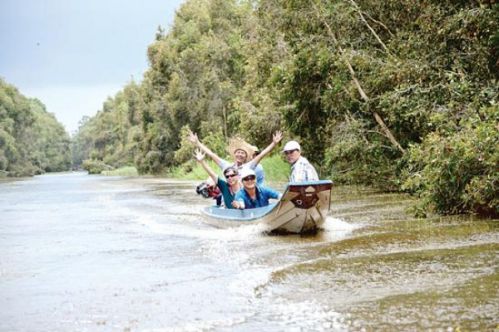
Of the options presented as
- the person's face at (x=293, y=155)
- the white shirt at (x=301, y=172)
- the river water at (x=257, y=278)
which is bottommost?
the river water at (x=257, y=278)

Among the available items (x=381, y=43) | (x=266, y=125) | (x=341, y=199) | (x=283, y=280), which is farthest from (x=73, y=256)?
(x=266, y=125)

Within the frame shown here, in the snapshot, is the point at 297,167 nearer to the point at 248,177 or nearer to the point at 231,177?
the point at 248,177

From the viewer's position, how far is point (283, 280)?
6.51 meters

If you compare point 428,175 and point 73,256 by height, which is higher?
point 428,175

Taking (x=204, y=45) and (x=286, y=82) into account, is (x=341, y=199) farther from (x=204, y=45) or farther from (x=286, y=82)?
(x=204, y=45)

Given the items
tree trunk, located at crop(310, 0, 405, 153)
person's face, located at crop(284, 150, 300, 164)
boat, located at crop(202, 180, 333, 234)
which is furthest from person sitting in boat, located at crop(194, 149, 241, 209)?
tree trunk, located at crop(310, 0, 405, 153)

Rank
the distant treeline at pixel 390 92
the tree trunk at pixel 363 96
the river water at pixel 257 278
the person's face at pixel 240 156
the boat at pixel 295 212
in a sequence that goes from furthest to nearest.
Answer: the tree trunk at pixel 363 96
the person's face at pixel 240 156
the distant treeline at pixel 390 92
the boat at pixel 295 212
the river water at pixel 257 278

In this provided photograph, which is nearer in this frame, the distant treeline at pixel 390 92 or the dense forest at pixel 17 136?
the distant treeline at pixel 390 92

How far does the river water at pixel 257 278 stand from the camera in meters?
5.09

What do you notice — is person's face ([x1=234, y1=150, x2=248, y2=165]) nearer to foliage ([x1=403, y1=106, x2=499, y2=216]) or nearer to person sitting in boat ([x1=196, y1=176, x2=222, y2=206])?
person sitting in boat ([x1=196, y1=176, x2=222, y2=206])

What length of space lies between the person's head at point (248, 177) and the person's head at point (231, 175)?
0.79 m

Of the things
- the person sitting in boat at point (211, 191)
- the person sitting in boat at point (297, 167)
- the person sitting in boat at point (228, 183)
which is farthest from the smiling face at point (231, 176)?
the person sitting in boat at point (211, 191)

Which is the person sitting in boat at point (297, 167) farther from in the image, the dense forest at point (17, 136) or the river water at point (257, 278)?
the dense forest at point (17, 136)

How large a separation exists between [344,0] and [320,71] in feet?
6.28
